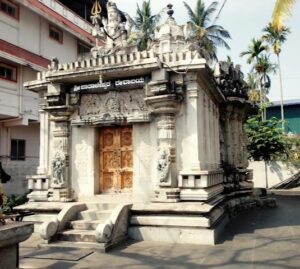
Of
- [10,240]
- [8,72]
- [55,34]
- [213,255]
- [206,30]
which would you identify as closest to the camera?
[10,240]

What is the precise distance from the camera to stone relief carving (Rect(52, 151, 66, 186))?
10.1 meters

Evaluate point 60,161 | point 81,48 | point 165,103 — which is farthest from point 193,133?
Result: point 81,48

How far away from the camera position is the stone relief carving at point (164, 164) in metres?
9.02

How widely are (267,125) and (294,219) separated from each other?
15654 millimetres

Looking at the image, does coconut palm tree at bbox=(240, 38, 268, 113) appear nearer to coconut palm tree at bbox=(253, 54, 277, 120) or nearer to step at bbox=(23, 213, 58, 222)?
coconut palm tree at bbox=(253, 54, 277, 120)

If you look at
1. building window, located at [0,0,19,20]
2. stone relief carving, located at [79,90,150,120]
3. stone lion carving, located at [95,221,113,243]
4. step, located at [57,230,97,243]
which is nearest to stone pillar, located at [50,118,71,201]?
stone relief carving, located at [79,90,150,120]

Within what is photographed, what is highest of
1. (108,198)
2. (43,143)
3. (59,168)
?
(43,143)

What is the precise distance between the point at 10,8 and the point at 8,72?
354cm

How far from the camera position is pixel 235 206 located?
12461 millimetres

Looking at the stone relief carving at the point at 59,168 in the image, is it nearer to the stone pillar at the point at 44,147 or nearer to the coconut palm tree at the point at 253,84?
the stone pillar at the point at 44,147

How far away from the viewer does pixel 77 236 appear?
8.14 m

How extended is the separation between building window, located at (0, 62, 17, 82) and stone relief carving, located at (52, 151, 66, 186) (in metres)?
9.82

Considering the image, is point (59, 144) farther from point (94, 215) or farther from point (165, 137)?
point (165, 137)

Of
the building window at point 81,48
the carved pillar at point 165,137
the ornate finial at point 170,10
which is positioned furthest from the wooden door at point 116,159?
the building window at point 81,48
